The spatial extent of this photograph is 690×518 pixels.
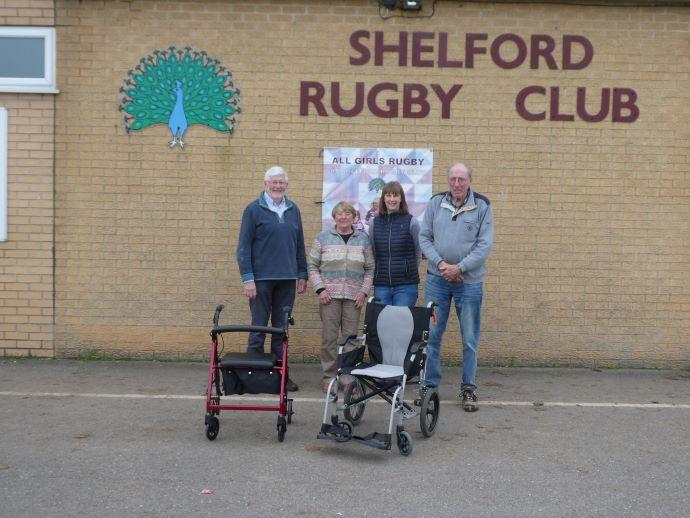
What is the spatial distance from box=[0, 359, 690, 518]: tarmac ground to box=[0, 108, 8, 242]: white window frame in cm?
170

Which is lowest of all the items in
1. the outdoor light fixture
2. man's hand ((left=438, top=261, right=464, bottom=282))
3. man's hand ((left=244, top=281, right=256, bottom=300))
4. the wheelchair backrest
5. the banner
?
the wheelchair backrest

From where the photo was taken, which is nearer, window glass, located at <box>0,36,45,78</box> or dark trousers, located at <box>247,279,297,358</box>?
dark trousers, located at <box>247,279,297,358</box>

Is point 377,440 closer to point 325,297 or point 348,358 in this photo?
point 348,358

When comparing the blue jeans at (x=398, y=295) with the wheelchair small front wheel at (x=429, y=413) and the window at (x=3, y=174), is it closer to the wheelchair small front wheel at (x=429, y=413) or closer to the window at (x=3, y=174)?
the wheelchair small front wheel at (x=429, y=413)

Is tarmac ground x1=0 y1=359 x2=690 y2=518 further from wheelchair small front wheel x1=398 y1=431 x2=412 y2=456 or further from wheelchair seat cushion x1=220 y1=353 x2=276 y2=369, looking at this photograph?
wheelchair seat cushion x1=220 y1=353 x2=276 y2=369

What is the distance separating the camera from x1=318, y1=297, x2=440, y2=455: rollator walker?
18.0 feet

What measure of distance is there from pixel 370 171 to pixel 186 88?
215cm

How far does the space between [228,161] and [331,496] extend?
460 centimetres

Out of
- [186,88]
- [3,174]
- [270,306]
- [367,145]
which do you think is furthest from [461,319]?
[3,174]

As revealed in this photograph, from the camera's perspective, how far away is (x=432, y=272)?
703 cm

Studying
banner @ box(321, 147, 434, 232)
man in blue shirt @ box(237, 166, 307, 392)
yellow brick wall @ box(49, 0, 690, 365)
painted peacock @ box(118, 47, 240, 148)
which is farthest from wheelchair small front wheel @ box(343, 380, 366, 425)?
painted peacock @ box(118, 47, 240, 148)

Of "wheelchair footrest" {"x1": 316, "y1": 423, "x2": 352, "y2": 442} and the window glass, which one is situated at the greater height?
the window glass

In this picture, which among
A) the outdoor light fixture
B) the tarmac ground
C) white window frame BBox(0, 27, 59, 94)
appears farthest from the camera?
white window frame BBox(0, 27, 59, 94)

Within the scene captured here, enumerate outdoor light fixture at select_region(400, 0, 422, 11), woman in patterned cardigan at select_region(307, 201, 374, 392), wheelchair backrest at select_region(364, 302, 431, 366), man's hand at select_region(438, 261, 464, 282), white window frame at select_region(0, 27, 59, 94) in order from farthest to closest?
white window frame at select_region(0, 27, 59, 94) < outdoor light fixture at select_region(400, 0, 422, 11) < woman in patterned cardigan at select_region(307, 201, 374, 392) < man's hand at select_region(438, 261, 464, 282) < wheelchair backrest at select_region(364, 302, 431, 366)
